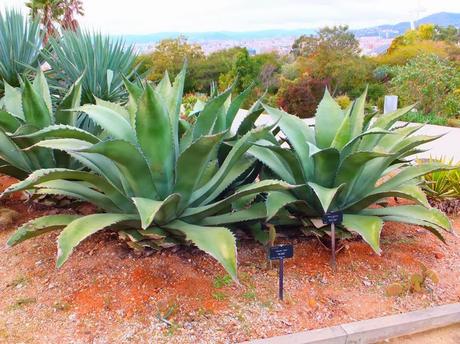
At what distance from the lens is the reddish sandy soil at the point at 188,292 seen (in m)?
2.34

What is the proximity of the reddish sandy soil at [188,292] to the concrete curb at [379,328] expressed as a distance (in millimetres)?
58

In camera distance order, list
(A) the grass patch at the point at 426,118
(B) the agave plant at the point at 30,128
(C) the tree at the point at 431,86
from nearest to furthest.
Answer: (B) the agave plant at the point at 30,128 < (A) the grass patch at the point at 426,118 < (C) the tree at the point at 431,86

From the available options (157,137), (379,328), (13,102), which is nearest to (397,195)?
(379,328)

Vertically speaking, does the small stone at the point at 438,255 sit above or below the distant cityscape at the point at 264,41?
above

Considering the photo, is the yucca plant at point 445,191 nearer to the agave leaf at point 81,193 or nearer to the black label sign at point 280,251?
the black label sign at point 280,251

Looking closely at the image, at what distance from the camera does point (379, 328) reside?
96.3 inches

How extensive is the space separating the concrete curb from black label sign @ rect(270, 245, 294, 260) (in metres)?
0.41

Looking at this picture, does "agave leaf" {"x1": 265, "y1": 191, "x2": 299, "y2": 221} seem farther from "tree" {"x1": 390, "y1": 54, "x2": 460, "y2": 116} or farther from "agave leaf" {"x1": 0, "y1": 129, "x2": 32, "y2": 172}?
"tree" {"x1": 390, "y1": 54, "x2": 460, "y2": 116}

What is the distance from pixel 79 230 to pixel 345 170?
157 centimetres

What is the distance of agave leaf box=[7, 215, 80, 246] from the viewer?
2488 millimetres

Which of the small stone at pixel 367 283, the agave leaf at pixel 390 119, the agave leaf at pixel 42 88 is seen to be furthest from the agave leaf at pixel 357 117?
the agave leaf at pixel 42 88

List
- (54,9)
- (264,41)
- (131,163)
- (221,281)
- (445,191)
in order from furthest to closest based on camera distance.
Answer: (264,41) → (54,9) → (445,191) → (221,281) → (131,163)

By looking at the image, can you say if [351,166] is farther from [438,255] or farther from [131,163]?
[131,163]

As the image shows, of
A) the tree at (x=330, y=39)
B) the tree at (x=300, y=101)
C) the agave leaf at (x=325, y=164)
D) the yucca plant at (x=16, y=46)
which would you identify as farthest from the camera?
the tree at (x=330, y=39)
